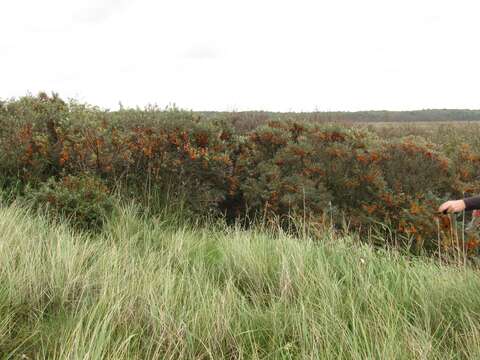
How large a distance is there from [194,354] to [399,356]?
40.6 inches

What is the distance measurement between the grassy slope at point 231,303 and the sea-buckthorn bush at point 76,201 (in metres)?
0.69

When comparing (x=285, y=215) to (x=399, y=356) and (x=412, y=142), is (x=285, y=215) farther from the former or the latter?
(x=399, y=356)

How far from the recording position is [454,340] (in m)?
2.55

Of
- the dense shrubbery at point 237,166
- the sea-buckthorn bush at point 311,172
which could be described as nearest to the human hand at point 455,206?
the dense shrubbery at point 237,166

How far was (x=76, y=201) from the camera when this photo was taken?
15.5 feet

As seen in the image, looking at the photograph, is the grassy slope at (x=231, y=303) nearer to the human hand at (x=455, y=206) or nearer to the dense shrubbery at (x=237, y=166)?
the human hand at (x=455, y=206)

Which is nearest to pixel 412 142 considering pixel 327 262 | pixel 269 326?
pixel 327 262

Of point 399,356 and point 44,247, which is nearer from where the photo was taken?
point 399,356

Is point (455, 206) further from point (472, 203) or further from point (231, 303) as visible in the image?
point (231, 303)

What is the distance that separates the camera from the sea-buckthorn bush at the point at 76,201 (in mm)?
4668

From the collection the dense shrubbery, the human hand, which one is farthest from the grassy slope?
the dense shrubbery

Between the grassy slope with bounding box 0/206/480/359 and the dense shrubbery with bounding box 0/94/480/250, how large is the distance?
148 cm

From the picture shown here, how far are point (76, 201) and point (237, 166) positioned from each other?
6.98 ft

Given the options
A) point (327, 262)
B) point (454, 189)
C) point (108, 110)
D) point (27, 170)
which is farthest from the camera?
point (108, 110)
